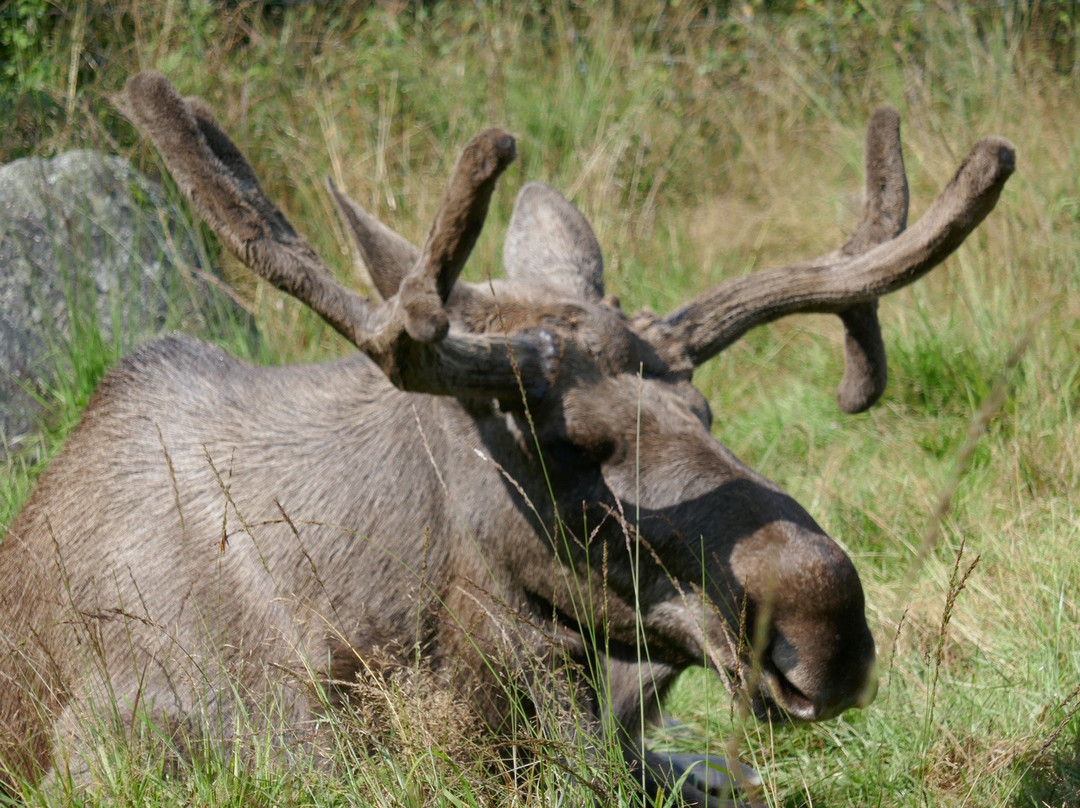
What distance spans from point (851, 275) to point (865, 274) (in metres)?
0.04

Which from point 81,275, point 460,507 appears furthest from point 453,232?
point 81,275

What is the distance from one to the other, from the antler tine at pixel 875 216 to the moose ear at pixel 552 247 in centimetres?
72

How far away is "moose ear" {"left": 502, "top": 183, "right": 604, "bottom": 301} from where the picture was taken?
374 centimetres

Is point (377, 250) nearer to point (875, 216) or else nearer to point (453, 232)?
point (453, 232)

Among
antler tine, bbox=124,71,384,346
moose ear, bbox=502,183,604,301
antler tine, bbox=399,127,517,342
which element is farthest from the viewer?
moose ear, bbox=502,183,604,301

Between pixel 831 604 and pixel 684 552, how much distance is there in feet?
1.36

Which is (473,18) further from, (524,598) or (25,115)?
(524,598)

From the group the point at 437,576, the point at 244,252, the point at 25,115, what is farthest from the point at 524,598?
the point at 25,115

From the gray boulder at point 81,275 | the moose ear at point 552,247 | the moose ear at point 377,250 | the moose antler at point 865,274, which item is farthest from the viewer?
the gray boulder at point 81,275

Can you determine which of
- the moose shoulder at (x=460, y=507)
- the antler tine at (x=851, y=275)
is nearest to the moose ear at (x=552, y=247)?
the moose shoulder at (x=460, y=507)

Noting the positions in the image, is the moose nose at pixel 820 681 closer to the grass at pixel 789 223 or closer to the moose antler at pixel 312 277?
the grass at pixel 789 223

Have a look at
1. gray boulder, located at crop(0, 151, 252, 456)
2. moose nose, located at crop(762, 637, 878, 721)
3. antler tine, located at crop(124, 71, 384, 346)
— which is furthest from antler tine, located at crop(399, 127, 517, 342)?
gray boulder, located at crop(0, 151, 252, 456)

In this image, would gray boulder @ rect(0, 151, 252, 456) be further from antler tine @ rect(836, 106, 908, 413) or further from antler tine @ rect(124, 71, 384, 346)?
antler tine @ rect(836, 106, 908, 413)

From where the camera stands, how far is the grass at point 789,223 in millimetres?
3551
